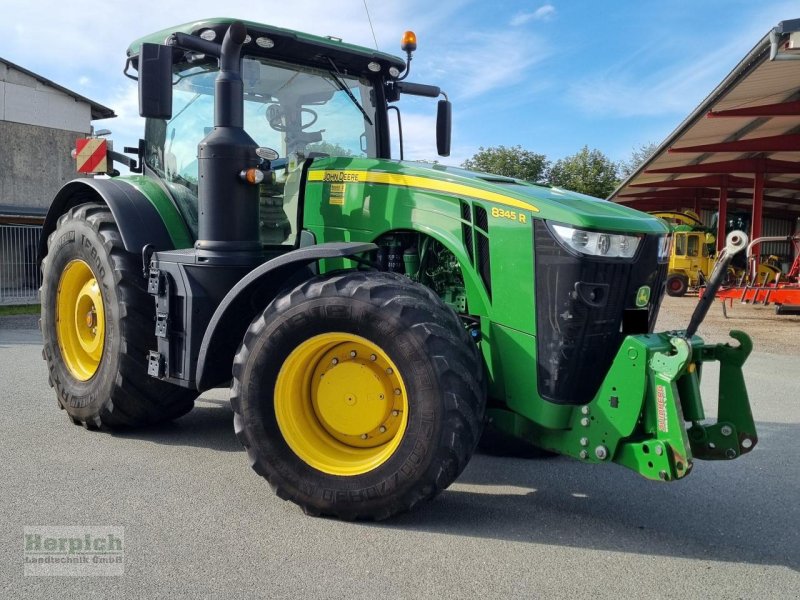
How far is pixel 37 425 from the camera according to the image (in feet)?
16.4

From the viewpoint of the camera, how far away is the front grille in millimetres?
3318

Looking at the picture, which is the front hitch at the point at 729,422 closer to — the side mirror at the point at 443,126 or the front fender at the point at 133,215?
the side mirror at the point at 443,126

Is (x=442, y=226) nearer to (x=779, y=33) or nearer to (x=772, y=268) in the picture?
(x=779, y=33)

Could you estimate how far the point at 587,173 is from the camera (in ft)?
149

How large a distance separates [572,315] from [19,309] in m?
13.3

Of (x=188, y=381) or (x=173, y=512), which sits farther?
(x=188, y=381)

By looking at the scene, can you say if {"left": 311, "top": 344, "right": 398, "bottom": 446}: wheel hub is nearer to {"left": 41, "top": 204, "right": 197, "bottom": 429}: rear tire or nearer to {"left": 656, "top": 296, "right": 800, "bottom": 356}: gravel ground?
{"left": 41, "top": 204, "right": 197, "bottom": 429}: rear tire

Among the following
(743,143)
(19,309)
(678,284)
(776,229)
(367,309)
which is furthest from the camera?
(776,229)

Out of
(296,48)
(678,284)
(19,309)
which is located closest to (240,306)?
(296,48)

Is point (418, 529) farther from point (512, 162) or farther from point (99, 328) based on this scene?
point (512, 162)

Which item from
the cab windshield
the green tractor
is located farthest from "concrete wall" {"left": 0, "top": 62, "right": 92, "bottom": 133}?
the green tractor

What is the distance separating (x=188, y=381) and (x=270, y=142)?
154cm

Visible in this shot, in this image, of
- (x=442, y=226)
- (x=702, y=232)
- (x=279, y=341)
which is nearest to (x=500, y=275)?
(x=442, y=226)

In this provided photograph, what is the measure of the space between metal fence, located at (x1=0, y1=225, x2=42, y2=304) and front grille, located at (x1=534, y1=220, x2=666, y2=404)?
14.2 meters
